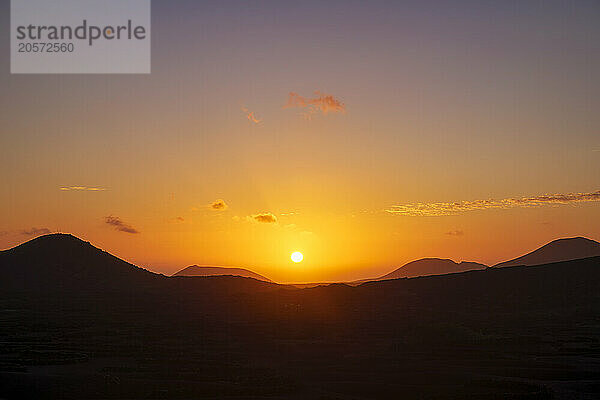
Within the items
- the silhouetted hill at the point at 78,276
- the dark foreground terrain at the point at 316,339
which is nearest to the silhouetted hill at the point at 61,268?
the silhouetted hill at the point at 78,276

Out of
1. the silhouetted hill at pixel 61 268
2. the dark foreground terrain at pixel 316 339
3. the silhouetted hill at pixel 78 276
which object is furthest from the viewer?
the silhouetted hill at pixel 61 268

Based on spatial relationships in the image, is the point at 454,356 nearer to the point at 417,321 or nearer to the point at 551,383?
the point at 551,383

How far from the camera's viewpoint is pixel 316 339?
74375 millimetres

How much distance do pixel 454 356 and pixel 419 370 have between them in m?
10.7

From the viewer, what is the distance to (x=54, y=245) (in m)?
193

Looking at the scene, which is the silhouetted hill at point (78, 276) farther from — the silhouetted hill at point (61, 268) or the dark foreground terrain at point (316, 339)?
the dark foreground terrain at point (316, 339)

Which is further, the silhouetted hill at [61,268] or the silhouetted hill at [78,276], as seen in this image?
the silhouetted hill at [61,268]

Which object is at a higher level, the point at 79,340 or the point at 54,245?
the point at 54,245

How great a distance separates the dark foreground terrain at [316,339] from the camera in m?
41.2

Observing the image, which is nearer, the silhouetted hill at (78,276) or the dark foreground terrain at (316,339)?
the dark foreground terrain at (316,339)

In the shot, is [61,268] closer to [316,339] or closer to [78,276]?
[78,276]

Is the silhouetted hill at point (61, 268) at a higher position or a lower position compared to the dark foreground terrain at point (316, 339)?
higher

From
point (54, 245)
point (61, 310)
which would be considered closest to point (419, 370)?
point (61, 310)

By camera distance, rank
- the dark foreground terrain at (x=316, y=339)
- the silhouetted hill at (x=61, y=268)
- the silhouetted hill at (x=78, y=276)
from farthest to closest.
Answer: the silhouetted hill at (x=61, y=268), the silhouetted hill at (x=78, y=276), the dark foreground terrain at (x=316, y=339)
